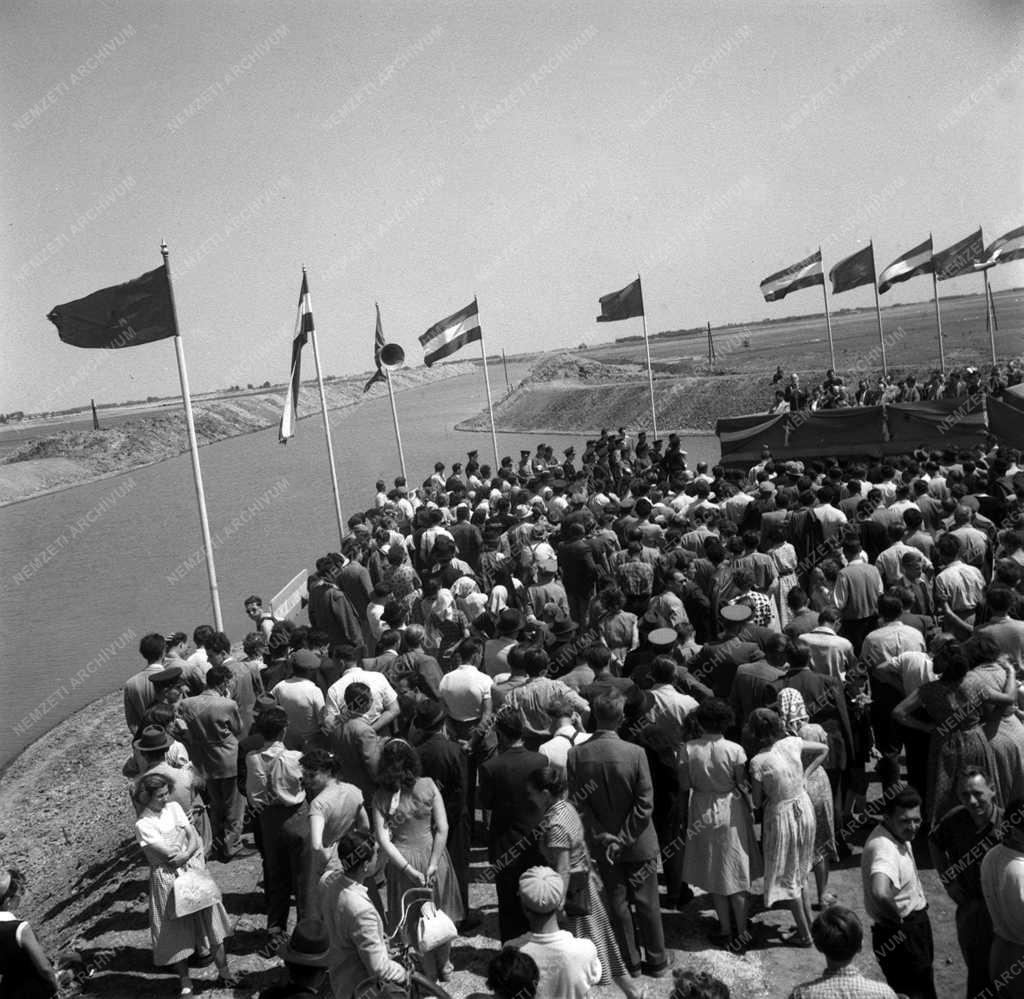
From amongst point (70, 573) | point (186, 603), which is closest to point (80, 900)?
point (186, 603)

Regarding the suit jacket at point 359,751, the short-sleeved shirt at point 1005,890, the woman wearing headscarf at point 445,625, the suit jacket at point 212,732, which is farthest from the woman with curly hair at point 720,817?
the woman wearing headscarf at point 445,625

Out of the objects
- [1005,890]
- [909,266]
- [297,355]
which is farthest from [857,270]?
[1005,890]

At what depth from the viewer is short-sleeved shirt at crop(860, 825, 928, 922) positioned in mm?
5047

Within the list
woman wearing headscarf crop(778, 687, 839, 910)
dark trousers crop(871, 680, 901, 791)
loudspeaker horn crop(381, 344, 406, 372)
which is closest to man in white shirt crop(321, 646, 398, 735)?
woman wearing headscarf crop(778, 687, 839, 910)

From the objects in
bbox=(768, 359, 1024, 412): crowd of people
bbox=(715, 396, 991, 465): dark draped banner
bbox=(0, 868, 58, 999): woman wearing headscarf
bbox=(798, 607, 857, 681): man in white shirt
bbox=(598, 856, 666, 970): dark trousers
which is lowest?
bbox=(598, 856, 666, 970): dark trousers

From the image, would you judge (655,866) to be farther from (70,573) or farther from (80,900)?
(70,573)

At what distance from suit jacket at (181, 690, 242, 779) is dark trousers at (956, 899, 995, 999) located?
5106 millimetres

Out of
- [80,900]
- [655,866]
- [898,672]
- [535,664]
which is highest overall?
[535,664]

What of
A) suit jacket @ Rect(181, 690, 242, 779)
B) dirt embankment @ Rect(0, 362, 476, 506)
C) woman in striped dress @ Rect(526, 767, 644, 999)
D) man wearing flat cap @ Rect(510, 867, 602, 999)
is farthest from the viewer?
dirt embankment @ Rect(0, 362, 476, 506)

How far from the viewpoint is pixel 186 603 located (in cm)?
2269

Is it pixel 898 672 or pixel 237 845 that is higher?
pixel 898 672

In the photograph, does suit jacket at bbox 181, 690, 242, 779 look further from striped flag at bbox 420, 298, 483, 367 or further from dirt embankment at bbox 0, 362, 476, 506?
dirt embankment at bbox 0, 362, 476, 506

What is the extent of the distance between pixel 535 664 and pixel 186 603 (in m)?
17.1

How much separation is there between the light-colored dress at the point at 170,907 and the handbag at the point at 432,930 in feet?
4.75
